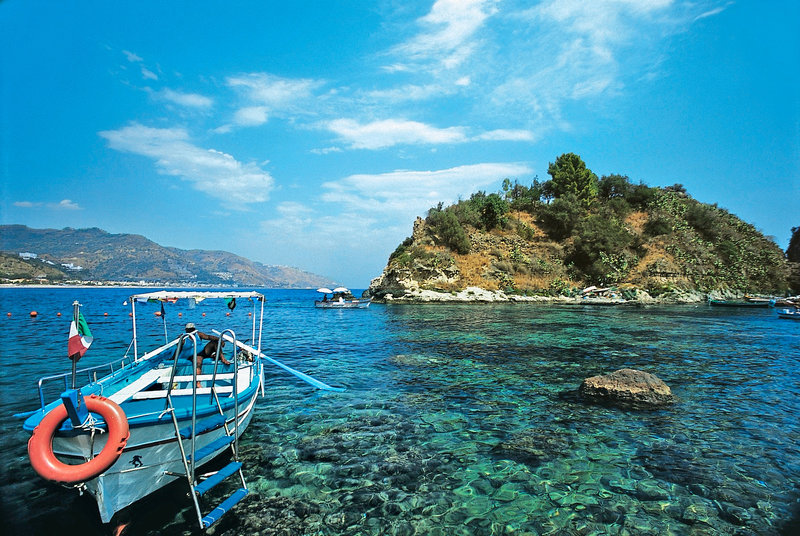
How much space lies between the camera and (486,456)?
7.99 metres

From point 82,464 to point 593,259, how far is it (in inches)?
3017

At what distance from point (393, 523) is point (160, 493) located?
4342mm

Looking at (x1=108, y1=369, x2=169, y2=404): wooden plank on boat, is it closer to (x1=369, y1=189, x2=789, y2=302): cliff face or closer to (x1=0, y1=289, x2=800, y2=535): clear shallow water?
(x1=0, y1=289, x2=800, y2=535): clear shallow water

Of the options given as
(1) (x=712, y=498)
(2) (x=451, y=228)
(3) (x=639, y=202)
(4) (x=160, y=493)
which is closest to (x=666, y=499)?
(1) (x=712, y=498)

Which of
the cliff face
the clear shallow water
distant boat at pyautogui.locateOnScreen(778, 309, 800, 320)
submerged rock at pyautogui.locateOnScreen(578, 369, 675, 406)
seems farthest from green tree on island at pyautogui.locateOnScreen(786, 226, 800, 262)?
submerged rock at pyautogui.locateOnScreen(578, 369, 675, 406)

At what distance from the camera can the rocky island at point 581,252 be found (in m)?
62.3

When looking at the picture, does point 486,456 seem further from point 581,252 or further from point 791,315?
point 581,252

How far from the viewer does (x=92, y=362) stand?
59.1 ft

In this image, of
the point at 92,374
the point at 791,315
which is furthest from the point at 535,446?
the point at 791,315

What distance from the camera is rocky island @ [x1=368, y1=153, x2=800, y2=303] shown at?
62.3 m

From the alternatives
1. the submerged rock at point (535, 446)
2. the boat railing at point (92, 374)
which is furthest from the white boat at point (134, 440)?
the submerged rock at point (535, 446)

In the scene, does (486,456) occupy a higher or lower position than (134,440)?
lower

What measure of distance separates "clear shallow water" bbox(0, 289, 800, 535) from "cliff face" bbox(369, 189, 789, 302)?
44671 millimetres

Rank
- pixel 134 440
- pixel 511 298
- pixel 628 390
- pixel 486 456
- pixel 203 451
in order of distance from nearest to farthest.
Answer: pixel 134 440 < pixel 203 451 < pixel 486 456 < pixel 628 390 < pixel 511 298
